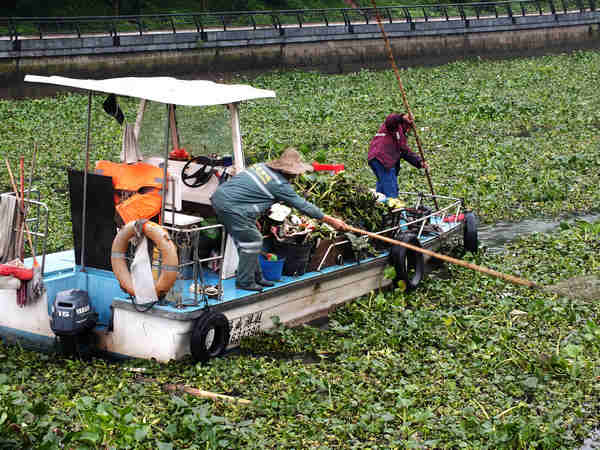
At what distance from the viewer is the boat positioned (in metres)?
8.30

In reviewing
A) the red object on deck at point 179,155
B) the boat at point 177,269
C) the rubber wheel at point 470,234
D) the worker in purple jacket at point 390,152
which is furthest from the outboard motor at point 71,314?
the rubber wheel at point 470,234

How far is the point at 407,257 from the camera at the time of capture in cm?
1122

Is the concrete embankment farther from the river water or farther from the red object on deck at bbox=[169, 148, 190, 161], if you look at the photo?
the red object on deck at bbox=[169, 148, 190, 161]

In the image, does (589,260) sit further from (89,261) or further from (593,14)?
(593,14)

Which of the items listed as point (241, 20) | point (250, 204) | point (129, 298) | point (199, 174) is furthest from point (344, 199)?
point (241, 20)

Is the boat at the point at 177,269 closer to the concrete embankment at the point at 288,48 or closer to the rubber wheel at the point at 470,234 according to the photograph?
the rubber wheel at the point at 470,234

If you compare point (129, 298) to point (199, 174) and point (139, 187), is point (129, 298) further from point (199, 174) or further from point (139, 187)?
point (199, 174)

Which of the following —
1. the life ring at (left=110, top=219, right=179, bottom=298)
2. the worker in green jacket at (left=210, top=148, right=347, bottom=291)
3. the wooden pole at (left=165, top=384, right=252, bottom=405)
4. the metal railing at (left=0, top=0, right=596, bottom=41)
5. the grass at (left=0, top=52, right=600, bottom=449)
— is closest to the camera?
the grass at (left=0, top=52, right=600, bottom=449)

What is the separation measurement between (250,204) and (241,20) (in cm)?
3254

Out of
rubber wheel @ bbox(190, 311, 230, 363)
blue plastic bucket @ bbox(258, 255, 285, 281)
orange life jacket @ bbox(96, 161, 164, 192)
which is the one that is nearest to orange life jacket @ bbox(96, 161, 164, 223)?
orange life jacket @ bbox(96, 161, 164, 192)

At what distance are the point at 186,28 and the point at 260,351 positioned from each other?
30194 mm

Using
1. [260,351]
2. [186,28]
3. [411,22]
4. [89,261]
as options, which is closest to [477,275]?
[260,351]

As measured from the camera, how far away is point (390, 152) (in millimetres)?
12414

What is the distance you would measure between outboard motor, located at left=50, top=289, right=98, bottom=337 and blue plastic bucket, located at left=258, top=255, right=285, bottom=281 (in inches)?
77.7
